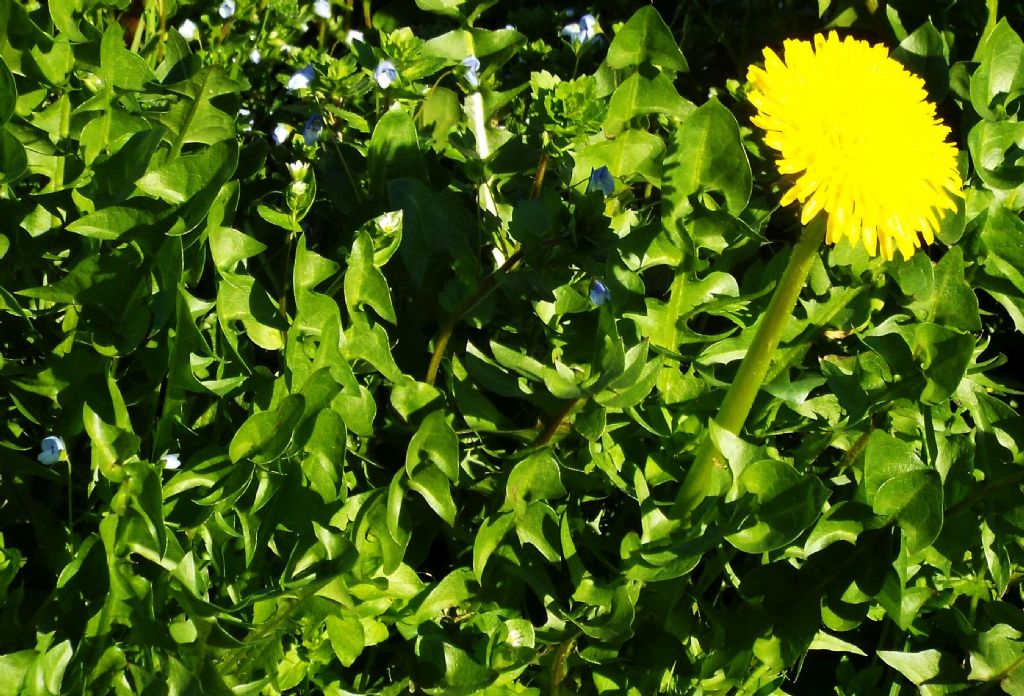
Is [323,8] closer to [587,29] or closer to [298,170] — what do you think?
[587,29]

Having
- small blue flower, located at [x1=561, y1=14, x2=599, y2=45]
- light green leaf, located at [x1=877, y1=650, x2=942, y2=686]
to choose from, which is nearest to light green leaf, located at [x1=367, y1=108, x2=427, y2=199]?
small blue flower, located at [x1=561, y1=14, x2=599, y2=45]

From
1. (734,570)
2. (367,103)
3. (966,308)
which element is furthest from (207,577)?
(966,308)

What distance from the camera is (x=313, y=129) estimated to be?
198 cm

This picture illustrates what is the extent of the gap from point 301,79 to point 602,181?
22.8 inches

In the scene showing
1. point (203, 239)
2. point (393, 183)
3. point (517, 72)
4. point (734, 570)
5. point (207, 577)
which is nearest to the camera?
point (207, 577)

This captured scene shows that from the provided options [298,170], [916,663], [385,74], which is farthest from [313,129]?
[916,663]

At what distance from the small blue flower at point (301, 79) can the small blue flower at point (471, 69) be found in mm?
276

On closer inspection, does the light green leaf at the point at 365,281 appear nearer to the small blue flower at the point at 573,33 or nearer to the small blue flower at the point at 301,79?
the small blue flower at the point at 301,79

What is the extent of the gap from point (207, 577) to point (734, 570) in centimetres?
90

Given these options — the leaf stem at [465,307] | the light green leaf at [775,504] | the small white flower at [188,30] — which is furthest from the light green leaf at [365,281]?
the small white flower at [188,30]

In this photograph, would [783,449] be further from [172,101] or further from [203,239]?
[172,101]

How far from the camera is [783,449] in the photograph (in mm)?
2131

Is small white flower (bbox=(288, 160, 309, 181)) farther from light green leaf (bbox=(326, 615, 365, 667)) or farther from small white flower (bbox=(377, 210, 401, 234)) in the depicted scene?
light green leaf (bbox=(326, 615, 365, 667))

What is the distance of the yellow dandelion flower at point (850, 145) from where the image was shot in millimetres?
1208
